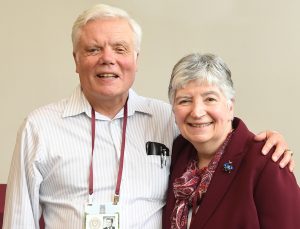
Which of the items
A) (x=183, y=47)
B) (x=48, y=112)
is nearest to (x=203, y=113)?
(x=48, y=112)

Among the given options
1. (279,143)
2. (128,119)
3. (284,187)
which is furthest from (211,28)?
(284,187)

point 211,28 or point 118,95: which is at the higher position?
point 211,28

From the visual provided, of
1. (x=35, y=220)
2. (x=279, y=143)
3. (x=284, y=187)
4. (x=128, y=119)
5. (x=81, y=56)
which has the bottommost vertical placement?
(x=35, y=220)

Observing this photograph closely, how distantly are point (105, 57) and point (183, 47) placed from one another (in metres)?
1.32

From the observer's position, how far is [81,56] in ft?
5.83

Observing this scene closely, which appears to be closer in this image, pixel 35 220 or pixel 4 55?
pixel 35 220

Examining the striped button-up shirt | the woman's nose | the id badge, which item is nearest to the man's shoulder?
the striped button-up shirt

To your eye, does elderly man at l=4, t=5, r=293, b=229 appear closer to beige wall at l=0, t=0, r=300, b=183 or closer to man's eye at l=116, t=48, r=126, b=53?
man's eye at l=116, t=48, r=126, b=53

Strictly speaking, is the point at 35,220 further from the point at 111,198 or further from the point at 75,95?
the point at 75,95

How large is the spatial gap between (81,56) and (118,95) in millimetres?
231

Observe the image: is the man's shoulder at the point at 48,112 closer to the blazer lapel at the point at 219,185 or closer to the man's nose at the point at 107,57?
the man's nose at the point at 107,57

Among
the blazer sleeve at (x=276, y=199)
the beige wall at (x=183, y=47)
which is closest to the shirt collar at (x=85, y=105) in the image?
the blazer sleeve at (x=276, y=199)

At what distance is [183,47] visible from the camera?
2.95 meters

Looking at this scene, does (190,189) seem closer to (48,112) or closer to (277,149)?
(277,149)
